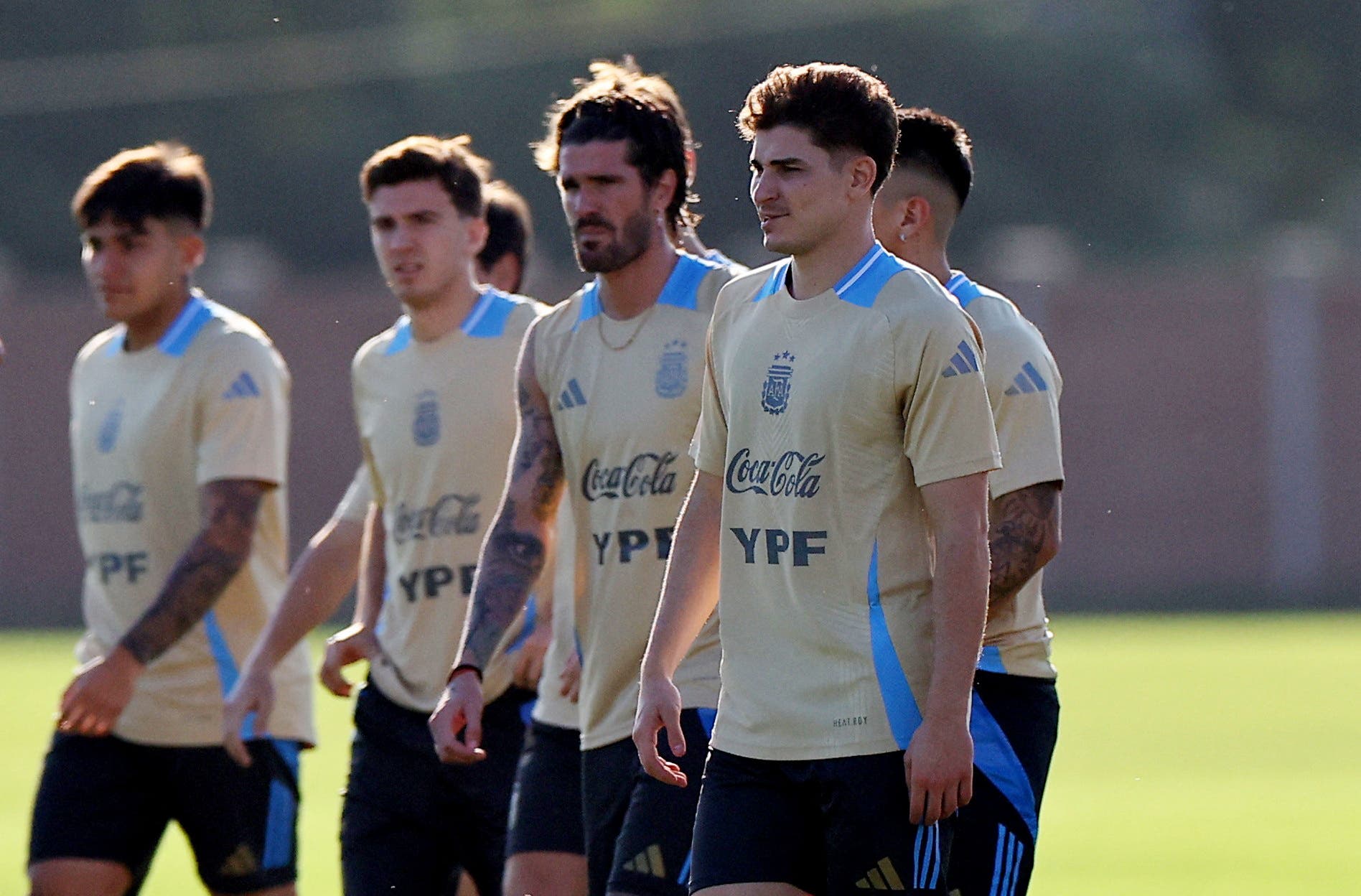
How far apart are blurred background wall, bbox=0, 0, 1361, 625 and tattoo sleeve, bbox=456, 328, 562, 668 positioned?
1041 inches

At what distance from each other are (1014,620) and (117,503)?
301 cm

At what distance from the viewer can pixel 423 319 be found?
277 inches

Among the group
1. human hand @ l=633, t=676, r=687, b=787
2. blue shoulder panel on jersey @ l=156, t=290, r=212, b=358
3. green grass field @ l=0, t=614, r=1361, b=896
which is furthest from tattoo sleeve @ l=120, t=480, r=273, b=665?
green grass field @ l=0, t=614, r=1361, b=896

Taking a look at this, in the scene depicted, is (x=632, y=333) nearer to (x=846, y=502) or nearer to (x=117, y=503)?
(x=846, y=502)

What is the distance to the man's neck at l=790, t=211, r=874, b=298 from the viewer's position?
15.8 ft

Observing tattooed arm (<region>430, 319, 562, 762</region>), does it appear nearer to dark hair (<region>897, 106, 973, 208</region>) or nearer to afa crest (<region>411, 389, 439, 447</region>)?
afa crest (<region>411, 389, 439, 447</region>)

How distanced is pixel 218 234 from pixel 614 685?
37.1 m

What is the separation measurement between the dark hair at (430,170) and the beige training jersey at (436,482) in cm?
38

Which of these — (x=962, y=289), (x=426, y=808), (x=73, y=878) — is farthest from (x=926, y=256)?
(x=73, y=878)

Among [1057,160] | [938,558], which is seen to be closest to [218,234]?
[1057,160]

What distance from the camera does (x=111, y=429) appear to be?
284 inches

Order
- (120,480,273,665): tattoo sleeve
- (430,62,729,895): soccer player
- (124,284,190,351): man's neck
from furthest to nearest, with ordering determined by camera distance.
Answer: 1. (124,284,190,351): man's neck
2. (120,480,273,665): tattoo sleeve
3. (430,62,729,895): soccer player

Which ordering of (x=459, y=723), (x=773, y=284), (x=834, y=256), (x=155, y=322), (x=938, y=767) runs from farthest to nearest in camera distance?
(x=155, y=322), (x=459, y=723), (x=773, y=284), (x=834, y=256), (x=938, y=767)

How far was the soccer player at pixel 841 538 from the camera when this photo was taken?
4586 millimetres
